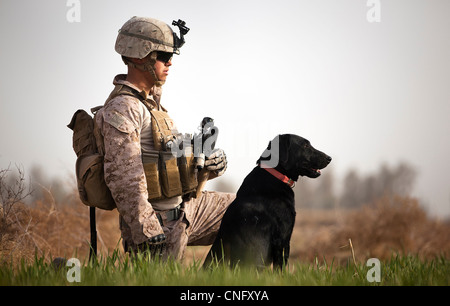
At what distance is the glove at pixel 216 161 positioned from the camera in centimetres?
461

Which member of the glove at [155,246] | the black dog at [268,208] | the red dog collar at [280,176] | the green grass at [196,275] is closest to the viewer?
the green grass at [196,275]

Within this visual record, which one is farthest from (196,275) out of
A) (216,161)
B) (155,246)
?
(216,161)

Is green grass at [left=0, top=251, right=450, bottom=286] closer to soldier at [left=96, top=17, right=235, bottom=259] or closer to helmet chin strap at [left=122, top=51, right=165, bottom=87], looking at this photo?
soldier at [left=96, top=17, right=235, bottom=259]

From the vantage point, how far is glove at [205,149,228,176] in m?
4.61

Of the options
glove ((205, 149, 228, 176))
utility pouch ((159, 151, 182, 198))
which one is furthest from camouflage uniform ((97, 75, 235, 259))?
glove ((205, 149, 228, 176))

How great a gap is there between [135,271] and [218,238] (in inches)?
35.9

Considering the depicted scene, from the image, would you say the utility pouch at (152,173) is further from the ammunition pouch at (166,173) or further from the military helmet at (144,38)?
the military helmet at (144,38)

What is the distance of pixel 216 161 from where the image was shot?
15.1 ft

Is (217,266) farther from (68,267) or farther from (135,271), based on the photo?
(68,267)

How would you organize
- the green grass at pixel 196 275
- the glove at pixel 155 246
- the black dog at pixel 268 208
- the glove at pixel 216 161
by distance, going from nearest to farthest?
the green grass at pixel 196 275 < the glove at pixel 155 246 < the black dog at pixel 268 208 < the glove at pixel 216 161

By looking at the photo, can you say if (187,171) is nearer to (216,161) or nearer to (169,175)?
(169,175)

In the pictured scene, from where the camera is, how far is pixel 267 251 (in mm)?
4484

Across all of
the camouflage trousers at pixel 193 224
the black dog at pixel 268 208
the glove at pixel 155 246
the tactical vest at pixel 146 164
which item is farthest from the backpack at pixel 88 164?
the black dog at pixel 268 208
